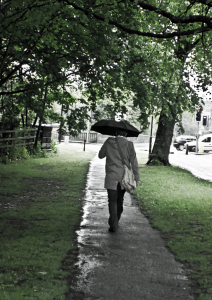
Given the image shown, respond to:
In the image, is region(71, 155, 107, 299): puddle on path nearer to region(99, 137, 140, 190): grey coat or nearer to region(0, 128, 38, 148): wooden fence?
region(99, 137, 140, 190): grey coat

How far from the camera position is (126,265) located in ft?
15.3

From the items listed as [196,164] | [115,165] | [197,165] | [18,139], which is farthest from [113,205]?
[196,164]

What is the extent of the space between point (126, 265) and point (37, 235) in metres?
1.77

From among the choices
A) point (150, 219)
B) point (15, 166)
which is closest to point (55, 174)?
point (15, 166)

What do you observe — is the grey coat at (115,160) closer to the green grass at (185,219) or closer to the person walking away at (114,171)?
the person walking away at (114,171)

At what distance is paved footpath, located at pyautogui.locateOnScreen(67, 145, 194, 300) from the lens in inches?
151

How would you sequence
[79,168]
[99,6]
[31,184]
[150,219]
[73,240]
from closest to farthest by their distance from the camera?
[73,240], [150,219], [99,6], [31,184], [79,168]

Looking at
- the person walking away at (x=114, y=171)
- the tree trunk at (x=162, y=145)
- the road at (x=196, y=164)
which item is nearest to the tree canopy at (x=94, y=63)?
the person walking away at (x=114, y=171)

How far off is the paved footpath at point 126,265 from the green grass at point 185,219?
0.18m

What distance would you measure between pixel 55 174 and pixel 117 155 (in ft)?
25.9

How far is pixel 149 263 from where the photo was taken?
480 centimetres

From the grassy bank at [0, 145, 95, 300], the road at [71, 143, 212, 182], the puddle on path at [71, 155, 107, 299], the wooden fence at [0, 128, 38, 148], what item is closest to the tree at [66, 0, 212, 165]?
the puddle on path at [71, 155, 107, 299]

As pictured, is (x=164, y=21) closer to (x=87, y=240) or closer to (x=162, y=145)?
(x=87, y=240)

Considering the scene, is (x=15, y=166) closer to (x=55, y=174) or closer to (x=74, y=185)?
(x=55, y=174)
